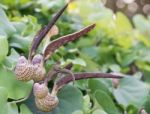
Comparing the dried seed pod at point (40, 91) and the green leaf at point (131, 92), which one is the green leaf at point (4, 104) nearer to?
the dried seed pod at point (40, 91)

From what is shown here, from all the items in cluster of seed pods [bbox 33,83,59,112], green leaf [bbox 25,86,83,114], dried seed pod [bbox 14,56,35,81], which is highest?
dried seed pod [bbox 14,56,35,81]

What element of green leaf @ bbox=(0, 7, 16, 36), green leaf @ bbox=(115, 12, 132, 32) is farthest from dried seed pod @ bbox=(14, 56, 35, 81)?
green leaf @ bbox=(115, 12, 132, 32)

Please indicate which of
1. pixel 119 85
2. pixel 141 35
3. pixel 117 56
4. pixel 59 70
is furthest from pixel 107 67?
pixel 59 70

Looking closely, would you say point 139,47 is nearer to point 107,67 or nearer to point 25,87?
point 107,67

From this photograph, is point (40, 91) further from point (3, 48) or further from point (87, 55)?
point (87, 55)

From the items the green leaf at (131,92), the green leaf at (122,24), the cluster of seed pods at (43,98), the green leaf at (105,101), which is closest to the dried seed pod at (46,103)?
the cluster of seed pods at (43,98)

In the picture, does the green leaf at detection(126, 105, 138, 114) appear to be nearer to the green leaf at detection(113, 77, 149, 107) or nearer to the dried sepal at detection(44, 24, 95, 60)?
the green leaf at detection(113, 77, 149, 107)

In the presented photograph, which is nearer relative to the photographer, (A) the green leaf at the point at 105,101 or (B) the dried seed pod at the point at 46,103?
(B) the dried seed pod at the point at 46,103
